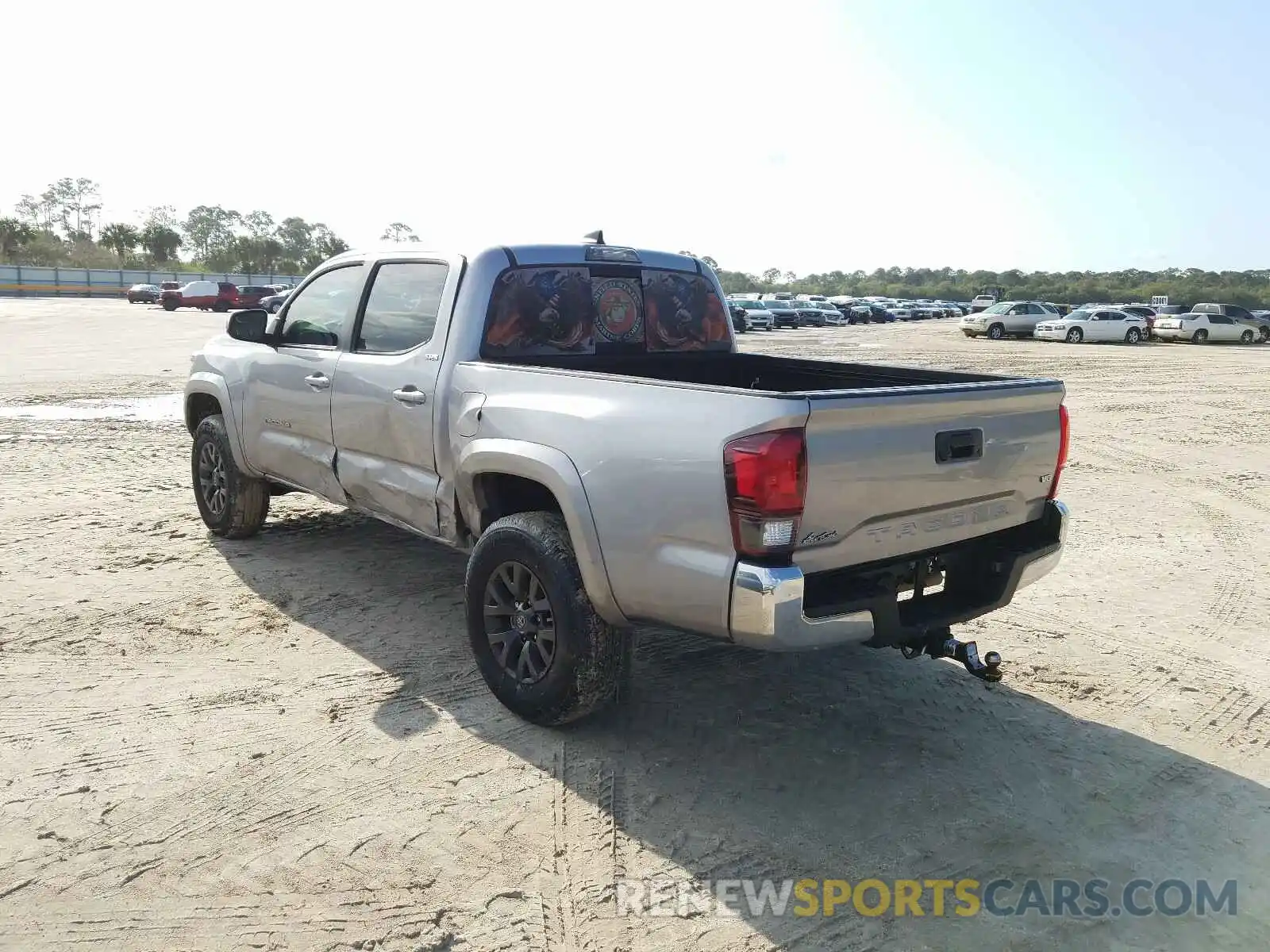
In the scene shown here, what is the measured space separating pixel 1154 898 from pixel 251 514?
221 inches

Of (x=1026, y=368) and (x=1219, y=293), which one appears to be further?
(x=1219, y=293)

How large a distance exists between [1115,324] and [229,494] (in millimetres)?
39400

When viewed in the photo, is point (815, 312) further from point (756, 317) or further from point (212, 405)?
point (212, 405)

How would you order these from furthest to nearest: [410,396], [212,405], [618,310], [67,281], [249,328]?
[67,281] → [212,405] → [249,328] → [618,310] → [410,396]

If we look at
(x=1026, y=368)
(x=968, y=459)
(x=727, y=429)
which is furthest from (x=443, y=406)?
(x=1026, y=368)

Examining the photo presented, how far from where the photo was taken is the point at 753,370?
554 centimetres

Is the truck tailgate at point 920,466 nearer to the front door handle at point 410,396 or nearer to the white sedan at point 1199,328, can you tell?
the front door handle at point 410,396

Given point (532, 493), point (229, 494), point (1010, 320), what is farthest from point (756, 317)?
point (532, 493)

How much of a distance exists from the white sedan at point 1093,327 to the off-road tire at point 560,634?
127 feet

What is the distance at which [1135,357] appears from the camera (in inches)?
1160

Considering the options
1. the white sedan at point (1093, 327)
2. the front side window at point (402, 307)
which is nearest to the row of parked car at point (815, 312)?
the white sedan at point (1093, 327)

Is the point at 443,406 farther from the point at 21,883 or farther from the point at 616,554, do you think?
the point at 21,883

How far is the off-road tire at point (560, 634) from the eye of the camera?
381 cm

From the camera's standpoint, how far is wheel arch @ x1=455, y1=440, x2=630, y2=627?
370 cm
